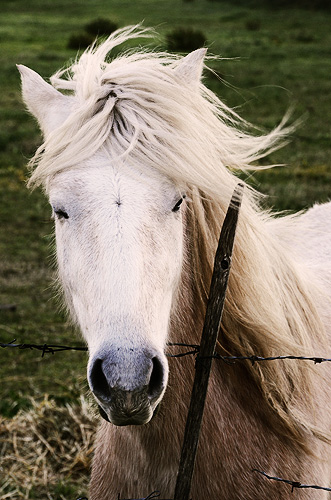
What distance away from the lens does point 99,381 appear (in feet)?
6.09

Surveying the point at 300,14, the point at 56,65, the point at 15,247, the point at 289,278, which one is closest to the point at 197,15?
the point at 300,14

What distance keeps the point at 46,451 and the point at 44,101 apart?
312 cm

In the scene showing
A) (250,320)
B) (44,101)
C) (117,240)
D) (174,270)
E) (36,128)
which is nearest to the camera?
(117,240)

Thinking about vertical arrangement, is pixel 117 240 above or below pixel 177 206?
below

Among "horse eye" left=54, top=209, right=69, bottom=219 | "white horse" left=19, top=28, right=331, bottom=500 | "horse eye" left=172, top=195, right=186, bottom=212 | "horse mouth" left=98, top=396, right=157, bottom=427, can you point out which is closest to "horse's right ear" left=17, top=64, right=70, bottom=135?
"white horse" left=19, top=28, right=331, bottom=500

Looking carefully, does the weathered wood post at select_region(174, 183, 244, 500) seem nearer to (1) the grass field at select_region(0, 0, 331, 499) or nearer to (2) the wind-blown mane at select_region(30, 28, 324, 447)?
(2) the wind-blown mane at select_region(30, 28, 324, 447)

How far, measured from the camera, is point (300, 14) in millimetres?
31375

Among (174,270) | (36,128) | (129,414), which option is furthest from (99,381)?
(36,128)

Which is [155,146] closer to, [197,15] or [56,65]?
[56,65]

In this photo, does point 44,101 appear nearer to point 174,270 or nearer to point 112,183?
point 112,183

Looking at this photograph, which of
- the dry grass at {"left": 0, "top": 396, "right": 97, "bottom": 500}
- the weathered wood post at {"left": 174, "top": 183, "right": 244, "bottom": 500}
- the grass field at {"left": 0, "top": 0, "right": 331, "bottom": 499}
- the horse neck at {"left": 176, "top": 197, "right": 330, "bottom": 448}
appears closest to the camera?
the weathered wood post at {"left": 174, "top": 183, "right": 244, "bottom": 500}

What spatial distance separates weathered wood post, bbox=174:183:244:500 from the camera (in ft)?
6.50

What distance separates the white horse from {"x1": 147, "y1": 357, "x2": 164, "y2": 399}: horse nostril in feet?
0.04

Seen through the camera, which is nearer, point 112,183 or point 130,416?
point 130,416
